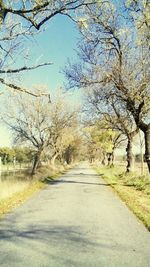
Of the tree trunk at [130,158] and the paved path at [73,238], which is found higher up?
the tree trunk at [130,158]

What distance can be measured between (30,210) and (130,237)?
5850mm

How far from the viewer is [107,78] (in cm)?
2744

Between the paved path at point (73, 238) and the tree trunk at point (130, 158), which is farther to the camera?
the tree trunk at point (130, 158)

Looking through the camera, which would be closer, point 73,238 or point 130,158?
point 73,238

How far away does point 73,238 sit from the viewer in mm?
10469

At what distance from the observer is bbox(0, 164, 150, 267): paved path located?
323 inches

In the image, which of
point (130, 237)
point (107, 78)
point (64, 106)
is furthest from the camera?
point (64, 106)

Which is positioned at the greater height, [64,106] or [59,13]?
[64,106]

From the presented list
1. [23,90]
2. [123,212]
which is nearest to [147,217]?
[123,212]

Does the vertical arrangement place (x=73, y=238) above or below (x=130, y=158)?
below

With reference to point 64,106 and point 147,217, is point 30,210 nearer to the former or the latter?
point 147,217

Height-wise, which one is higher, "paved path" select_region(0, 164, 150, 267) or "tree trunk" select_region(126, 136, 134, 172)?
"tree trunk" select_region(126, 136, 134, 172)

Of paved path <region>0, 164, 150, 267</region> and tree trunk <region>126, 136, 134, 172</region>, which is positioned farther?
tree trunk <region>126, 136, 134, 172</region>

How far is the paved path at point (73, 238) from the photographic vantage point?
820 centimetres
